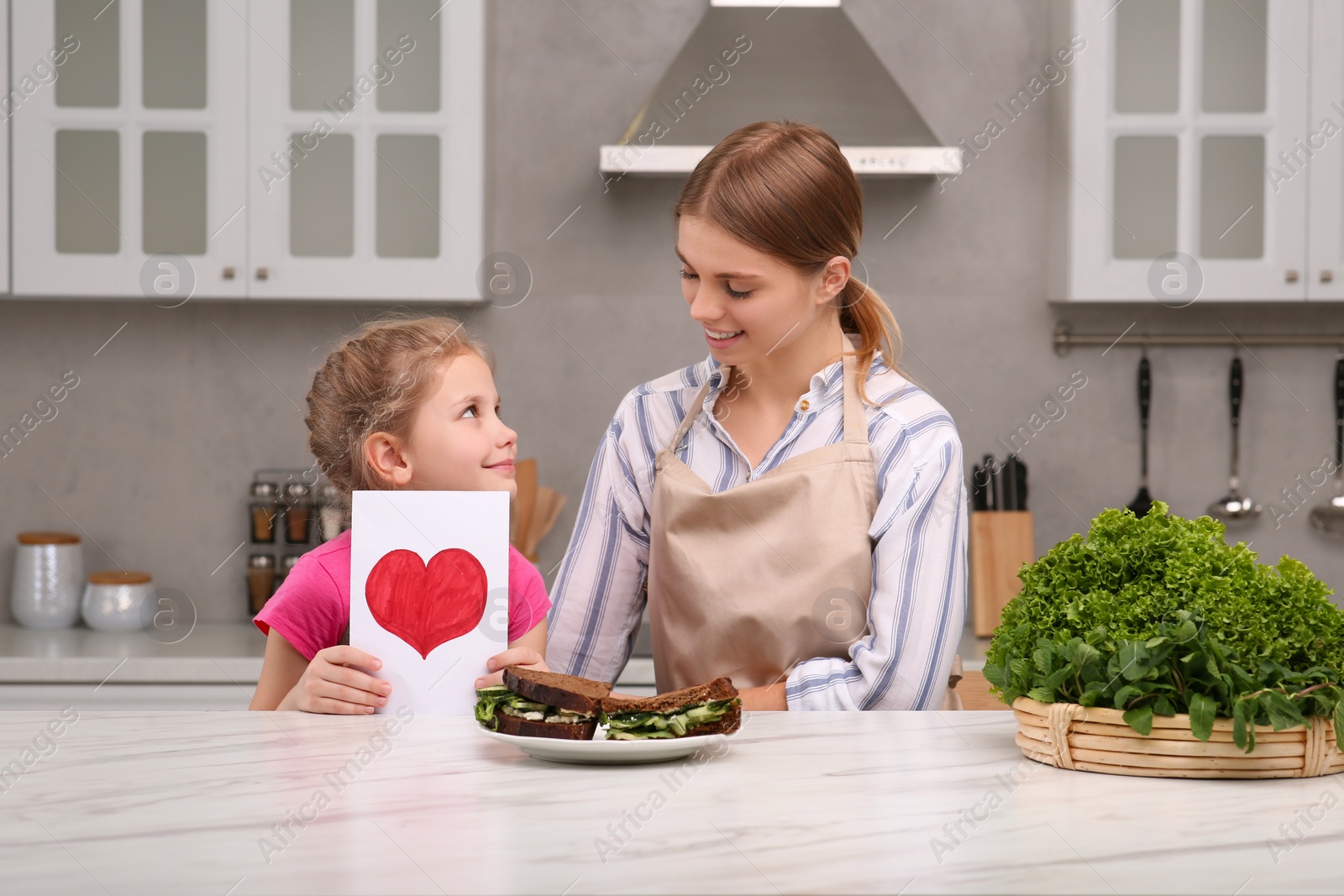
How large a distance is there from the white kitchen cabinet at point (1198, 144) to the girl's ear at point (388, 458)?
1.77 m

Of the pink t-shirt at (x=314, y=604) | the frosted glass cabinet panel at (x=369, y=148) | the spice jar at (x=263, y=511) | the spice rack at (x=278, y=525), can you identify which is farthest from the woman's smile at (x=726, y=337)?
the spice jar at (x=263, y=511)

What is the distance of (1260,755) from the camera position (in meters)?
0.76

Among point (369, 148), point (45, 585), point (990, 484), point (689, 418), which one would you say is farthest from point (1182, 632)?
point (45, 585)

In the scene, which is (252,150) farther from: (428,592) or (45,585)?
(428,592)

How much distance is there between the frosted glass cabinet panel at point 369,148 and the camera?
243 cm

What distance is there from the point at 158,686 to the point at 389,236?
3.28 feet

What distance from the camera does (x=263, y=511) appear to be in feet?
8.87

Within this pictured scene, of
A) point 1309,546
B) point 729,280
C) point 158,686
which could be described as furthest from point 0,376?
point 1309,546

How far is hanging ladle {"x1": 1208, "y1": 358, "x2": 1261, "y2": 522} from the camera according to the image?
2742 millimetres

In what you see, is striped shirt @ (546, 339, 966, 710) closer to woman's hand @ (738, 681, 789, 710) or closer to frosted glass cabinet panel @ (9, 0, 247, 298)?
woman's hand @ (738, 681, 789, 710)

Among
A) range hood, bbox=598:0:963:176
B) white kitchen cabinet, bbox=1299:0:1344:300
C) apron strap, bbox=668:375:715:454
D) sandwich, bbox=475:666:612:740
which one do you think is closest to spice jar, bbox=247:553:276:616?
range hood, bbox=598:0:963:176

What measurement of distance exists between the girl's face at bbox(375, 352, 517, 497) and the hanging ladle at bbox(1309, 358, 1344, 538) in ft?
7.48

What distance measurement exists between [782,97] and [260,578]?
1.57 m

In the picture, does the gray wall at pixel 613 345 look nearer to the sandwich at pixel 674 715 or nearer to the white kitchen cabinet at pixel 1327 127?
the white kitchen cabinet at pixel 1327 127
